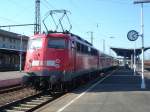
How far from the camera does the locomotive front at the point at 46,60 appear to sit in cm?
2017

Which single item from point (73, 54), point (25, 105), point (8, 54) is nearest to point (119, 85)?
point (73, 54)

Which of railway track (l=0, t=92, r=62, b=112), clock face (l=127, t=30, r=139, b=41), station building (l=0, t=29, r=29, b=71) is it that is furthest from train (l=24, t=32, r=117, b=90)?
station building (l=0, t=29, r=29, b=71)

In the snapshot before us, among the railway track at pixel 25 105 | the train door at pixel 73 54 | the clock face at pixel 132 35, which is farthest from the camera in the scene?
the clock face at pixel 132 35

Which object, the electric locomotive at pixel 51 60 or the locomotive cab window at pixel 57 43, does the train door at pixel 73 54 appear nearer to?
the electric locomotive at pixel 51 60

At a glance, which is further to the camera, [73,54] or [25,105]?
[73,54]

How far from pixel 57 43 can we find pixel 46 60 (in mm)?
1196

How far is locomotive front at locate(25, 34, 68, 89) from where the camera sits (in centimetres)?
2017

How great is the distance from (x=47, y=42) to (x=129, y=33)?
7139 mm

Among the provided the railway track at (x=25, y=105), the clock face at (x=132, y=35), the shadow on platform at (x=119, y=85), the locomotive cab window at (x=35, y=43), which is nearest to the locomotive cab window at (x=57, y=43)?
the locomotive cab window at (x=35, y=43)


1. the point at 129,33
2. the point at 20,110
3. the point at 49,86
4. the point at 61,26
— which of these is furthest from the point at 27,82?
the point at 129,33

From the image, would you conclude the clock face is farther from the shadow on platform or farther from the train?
the train

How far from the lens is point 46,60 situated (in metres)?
20.6

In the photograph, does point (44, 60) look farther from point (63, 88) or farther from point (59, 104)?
point (59, 104)

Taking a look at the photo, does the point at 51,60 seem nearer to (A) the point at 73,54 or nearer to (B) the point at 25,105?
(A) the point at 73,54
